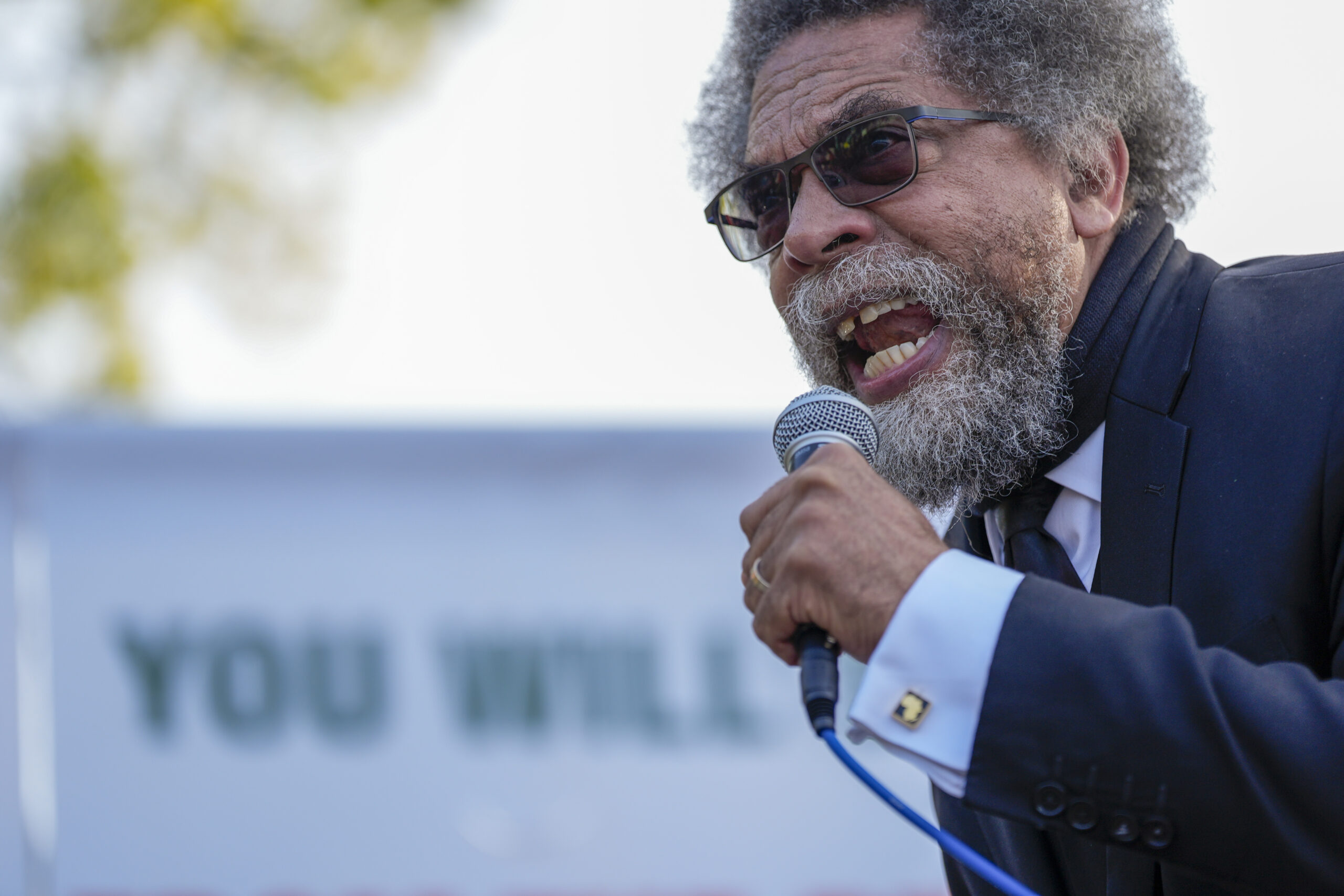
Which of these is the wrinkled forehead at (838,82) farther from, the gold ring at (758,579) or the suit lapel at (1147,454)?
the gold ring at (758,579)

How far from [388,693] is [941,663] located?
10.1ft

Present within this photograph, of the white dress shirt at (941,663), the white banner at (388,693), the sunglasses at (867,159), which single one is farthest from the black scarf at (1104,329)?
the white banner at (388,693)

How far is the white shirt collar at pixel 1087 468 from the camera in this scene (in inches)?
94.1

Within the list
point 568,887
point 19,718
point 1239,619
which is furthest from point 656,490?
point 1239,619

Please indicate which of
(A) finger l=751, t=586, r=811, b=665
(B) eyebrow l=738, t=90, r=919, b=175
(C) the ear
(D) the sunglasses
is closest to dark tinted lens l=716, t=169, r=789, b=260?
(D) the sunglasses

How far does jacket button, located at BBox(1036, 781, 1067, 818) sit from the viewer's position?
1.63m

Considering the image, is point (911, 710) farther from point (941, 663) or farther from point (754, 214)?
point (754, 214)

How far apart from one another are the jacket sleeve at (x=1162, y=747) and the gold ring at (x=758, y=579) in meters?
0.35

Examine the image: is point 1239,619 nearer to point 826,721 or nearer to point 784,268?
point 826,721

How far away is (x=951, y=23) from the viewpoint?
106 inches

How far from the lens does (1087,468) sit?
7.89ft

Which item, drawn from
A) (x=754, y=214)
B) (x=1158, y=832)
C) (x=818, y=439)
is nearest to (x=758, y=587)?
(x=818, y=439)

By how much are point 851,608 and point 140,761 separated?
3.32 metres

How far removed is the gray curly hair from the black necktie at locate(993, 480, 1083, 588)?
67cm
